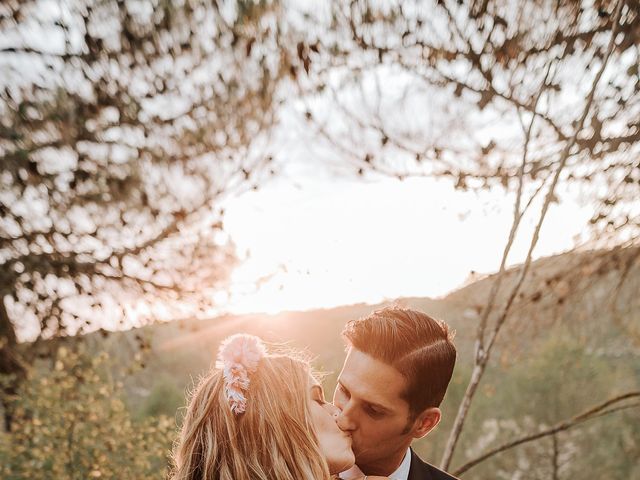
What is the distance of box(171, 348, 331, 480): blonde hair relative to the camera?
2135 millimetres

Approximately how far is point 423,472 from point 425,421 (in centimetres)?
21

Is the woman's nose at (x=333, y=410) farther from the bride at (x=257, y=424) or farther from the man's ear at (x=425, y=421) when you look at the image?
the man's ear at (x=425, y=421)

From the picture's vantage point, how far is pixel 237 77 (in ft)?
17.6

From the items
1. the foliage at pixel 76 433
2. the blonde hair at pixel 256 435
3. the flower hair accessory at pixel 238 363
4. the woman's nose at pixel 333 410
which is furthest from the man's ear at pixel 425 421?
the foliage at pixel 76 433

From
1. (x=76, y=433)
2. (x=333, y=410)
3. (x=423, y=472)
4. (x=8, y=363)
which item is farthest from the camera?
(x=8, y=363)

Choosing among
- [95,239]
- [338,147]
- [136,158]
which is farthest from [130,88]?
[338,147]

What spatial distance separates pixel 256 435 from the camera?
2.19 metres

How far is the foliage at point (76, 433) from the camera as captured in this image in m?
5.95

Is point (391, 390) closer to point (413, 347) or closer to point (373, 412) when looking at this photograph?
point (373, 412)

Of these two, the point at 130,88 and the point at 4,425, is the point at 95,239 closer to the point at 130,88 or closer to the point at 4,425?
the point at 130,88

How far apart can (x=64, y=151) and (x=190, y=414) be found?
3.64 metres

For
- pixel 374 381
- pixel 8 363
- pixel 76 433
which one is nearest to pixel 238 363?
pixel 374 381

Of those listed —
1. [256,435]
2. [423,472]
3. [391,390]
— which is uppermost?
[391,390]

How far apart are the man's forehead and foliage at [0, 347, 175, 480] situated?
372cm
